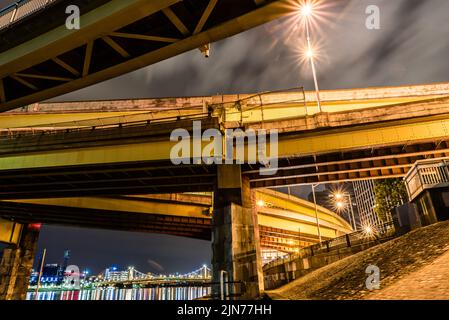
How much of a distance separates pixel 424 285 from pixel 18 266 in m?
43.2

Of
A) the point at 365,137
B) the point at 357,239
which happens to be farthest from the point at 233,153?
the point at 357,239

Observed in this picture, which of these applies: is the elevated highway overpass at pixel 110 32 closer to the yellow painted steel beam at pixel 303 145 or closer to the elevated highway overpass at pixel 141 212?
the yellow painted steel beam at pixel 303 145

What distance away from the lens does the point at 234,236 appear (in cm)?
1884

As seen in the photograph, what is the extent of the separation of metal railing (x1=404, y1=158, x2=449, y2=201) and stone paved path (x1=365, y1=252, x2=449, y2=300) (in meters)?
6.87

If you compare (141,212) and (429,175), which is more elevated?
(141,212)

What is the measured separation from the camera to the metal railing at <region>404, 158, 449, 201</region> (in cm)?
1558

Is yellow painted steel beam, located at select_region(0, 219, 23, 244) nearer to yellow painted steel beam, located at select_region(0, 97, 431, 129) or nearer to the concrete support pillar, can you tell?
yellow painted steel beam, located at select_region(0, 97, 431, 129)

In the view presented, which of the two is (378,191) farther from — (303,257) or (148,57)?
(148,57)

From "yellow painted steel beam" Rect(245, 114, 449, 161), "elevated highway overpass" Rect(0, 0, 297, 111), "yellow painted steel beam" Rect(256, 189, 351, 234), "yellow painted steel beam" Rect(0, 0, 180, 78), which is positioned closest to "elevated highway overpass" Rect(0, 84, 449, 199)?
"yellow painted steel beam" Rect(245, 114, 449, 161)

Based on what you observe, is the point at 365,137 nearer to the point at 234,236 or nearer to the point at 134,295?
the point at 234,236

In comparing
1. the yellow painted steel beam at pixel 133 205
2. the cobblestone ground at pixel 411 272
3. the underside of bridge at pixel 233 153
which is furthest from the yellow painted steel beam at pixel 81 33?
the yellow painted steel beam at pixel 133 205

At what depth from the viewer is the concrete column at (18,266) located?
3372cm

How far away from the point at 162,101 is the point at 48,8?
763 inches

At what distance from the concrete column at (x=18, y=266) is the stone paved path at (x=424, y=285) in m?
40.2
